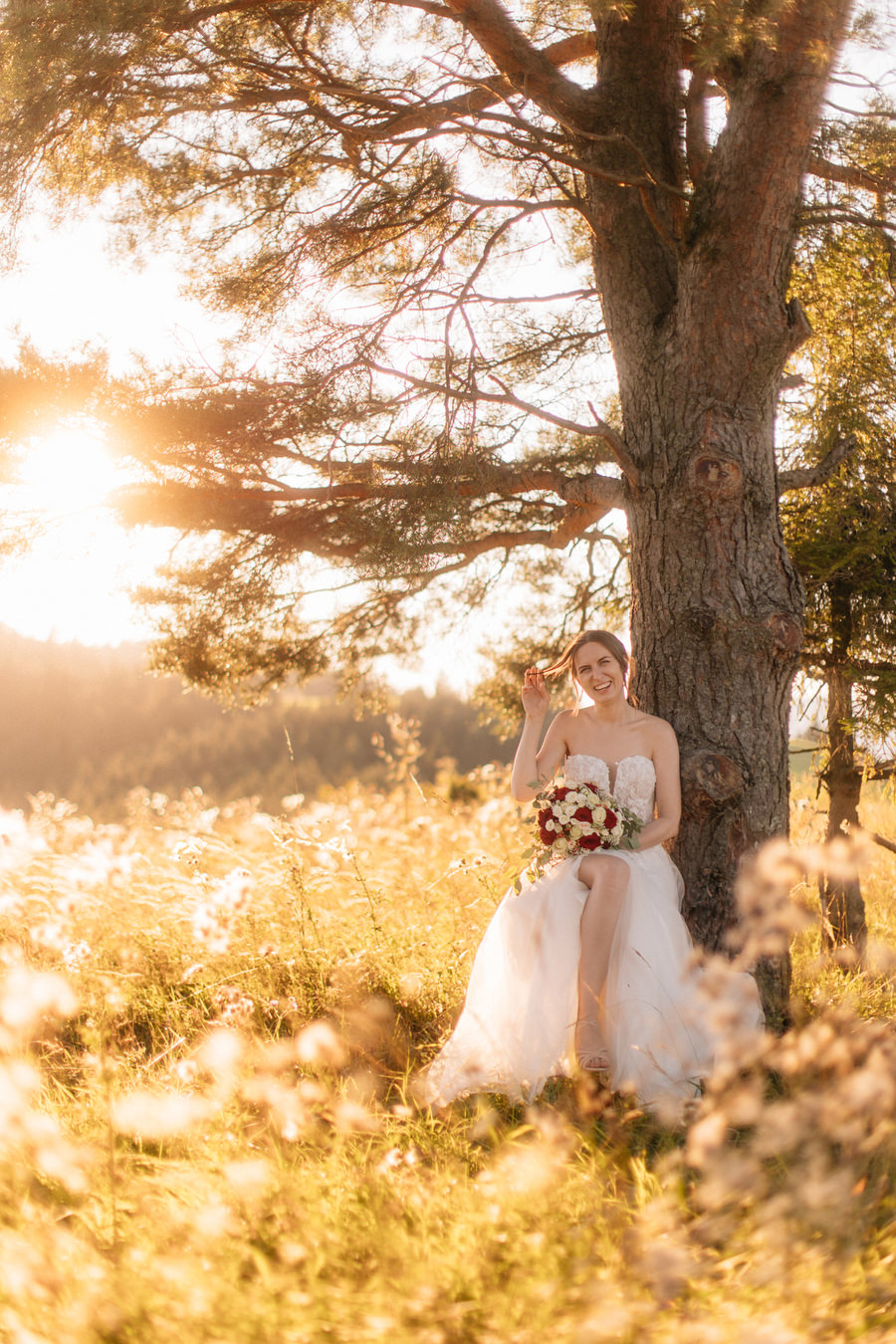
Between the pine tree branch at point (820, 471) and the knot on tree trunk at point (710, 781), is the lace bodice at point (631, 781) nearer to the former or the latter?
the knot on tree trunk at point (710, 781)

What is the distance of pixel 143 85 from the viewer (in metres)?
4.27

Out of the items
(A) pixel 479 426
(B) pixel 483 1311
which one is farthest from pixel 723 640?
(B) pixel 483 1311

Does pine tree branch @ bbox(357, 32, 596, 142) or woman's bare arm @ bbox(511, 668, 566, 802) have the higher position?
pine tree branch @ bbox(357, 32, 596, 142)

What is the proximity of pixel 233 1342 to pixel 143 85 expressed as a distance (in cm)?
489

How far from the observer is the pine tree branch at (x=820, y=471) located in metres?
4.77

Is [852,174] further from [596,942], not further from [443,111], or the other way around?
[596,942]

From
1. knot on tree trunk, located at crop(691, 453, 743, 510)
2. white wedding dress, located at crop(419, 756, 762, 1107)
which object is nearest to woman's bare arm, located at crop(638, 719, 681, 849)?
white wedding dress, located at crop(419, 756, 762, 1107)

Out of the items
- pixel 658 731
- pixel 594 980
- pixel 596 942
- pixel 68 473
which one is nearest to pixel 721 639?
pixel 658 731

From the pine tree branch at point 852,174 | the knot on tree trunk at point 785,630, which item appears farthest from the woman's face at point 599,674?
the pine tree branch at point 852,174

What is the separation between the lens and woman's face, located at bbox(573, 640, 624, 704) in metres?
4.40

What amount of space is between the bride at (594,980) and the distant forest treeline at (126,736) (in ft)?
96.6

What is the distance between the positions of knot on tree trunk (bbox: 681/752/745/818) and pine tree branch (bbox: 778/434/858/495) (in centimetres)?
150

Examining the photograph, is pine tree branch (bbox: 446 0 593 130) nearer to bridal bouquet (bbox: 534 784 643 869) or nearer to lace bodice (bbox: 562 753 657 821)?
lace bodice (bbox: 562 753 657 821)

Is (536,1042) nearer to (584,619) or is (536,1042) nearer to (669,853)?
(669,853)
